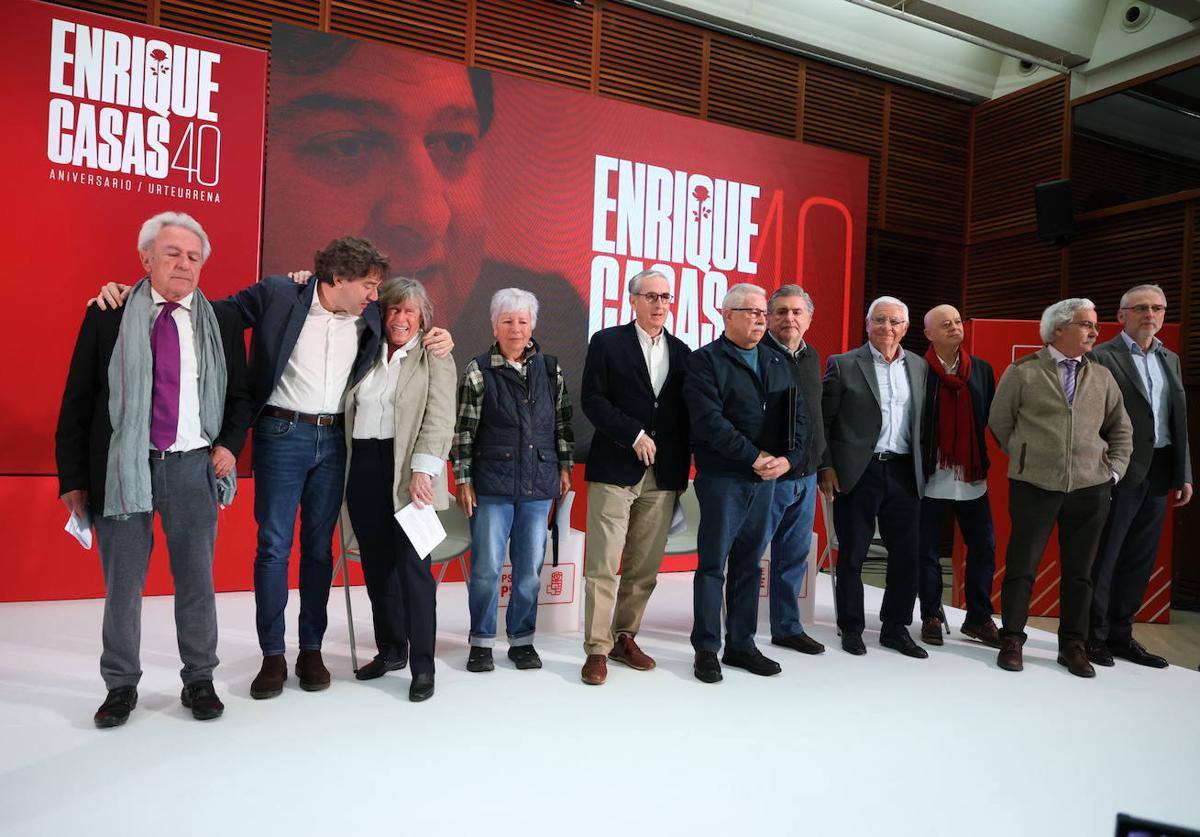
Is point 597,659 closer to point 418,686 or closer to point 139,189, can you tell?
point 418,686

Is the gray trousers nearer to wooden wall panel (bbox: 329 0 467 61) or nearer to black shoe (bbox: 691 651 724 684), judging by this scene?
black shoe (bbox: 691 651 724 684)

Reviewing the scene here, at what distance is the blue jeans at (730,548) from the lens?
3453 mm

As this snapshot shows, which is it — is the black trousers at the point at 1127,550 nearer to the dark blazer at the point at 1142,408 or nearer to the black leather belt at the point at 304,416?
the dark blazer at the point at 1142,408

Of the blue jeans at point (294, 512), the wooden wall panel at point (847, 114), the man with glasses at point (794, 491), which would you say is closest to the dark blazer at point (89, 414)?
the blue jeans at point (294, 512)

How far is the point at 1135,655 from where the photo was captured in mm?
4043

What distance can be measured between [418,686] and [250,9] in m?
4.18

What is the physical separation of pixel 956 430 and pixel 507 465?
7.03ft

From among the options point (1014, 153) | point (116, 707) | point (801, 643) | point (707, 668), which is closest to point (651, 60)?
point (1014, 153)

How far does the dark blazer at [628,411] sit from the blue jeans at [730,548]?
0.16 meters

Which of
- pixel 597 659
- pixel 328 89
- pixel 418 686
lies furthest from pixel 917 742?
pixel 328 89

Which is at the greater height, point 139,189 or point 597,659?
point 139,189

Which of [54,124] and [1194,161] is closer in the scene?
[54,124]

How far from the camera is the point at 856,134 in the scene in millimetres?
7258

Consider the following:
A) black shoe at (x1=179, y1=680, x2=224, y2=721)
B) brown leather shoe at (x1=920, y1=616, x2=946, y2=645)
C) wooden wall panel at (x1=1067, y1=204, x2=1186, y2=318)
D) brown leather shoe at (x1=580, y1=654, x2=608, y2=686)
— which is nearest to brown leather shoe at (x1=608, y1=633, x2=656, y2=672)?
brown leather shoe at (x1=580, y1=654, x2=608, y2=686)
